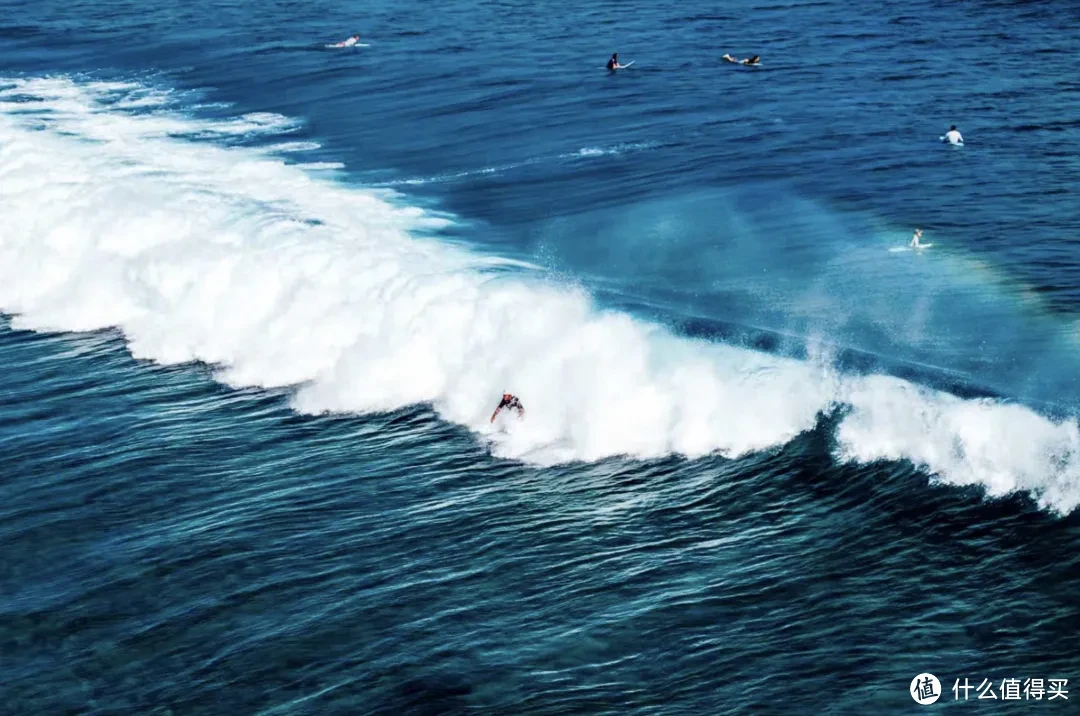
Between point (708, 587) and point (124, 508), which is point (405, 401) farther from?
point (708, 587)

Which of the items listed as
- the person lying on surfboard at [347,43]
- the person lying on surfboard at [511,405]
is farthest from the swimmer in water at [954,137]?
the person lying on surfboard at [347,43]

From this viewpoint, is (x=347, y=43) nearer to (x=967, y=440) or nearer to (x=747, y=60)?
(x=747, y=60)

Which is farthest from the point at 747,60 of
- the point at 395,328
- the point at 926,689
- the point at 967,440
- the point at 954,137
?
the point at 926,689

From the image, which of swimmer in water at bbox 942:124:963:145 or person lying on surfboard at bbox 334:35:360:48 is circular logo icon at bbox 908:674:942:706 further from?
person lying on surfboard at bbox 334:35:360:48

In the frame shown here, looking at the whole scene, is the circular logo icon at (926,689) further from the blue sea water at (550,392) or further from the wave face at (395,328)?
the wave face at (395,328)

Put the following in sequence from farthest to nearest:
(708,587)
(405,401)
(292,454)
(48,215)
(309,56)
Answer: (309,56)
(48,215)
(405,401)
(292,454)
(708,587)

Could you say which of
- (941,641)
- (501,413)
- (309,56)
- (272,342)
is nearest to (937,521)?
(941,641)

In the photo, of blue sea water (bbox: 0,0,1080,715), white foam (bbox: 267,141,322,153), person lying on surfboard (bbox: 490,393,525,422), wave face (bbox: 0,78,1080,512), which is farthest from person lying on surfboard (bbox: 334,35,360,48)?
person lying on surfboard (bbox: 490,393,525,422)
